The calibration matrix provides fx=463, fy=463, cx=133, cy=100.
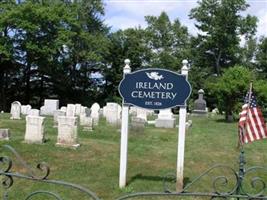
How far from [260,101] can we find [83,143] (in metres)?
15.4

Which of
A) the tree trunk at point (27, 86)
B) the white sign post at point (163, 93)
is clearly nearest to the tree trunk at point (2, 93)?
the tree trunk at point (27, 86)

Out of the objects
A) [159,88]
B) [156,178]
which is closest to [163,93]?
[159,88]

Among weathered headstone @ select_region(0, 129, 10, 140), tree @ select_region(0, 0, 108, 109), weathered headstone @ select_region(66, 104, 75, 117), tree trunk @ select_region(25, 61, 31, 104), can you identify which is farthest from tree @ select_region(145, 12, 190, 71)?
weathered headstone @ select_region(0, 129, 10, 140)

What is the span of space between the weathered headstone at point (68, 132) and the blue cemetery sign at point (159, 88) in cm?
391

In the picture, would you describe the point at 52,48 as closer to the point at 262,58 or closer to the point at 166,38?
the point at 166,38

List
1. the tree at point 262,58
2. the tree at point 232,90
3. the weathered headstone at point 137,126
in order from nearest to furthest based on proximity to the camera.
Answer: the weathered headstone at point 137,126
the tree at point 232,90
the tree at point 262,58

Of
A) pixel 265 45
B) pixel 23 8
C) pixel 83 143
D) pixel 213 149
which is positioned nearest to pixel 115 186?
pixel 83 143

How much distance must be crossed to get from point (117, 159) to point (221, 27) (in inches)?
1575

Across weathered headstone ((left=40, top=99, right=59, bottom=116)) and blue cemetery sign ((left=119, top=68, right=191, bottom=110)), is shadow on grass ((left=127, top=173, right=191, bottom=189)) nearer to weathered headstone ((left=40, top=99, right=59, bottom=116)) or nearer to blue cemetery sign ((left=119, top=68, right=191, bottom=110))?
blue cemetery sign ((left=119, top=68, right=191, bottom=110))

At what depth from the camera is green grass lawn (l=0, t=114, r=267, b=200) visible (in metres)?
9.32

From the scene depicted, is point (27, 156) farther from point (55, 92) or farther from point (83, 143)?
point (55, 92)

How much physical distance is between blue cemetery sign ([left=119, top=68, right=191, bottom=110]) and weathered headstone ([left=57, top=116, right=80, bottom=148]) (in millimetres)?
3906

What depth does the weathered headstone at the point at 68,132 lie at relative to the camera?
1279 cm

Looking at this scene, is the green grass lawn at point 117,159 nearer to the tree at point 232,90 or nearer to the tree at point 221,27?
the tree at point 232,90
